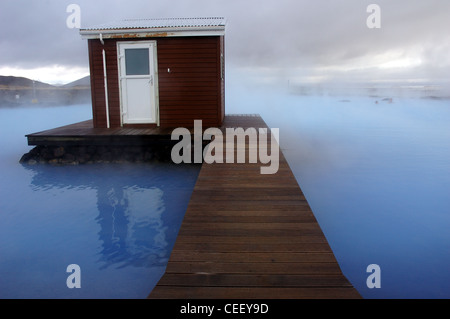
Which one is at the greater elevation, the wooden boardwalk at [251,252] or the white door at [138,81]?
the white door at [138,81]

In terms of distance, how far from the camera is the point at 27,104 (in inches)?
1943

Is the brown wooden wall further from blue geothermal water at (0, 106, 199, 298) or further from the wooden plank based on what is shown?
the wooden plank

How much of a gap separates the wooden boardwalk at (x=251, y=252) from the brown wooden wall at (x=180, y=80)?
5.04 metres

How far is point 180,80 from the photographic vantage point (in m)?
9.17

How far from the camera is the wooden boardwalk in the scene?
7.84 ft

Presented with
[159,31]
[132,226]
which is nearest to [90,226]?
[132,226]

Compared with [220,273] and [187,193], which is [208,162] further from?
[220,273]

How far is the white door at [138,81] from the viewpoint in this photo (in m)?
9.13

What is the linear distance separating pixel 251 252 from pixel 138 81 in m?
7.49

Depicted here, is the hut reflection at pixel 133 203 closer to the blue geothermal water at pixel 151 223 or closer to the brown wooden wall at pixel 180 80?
the blue geothermal water at pixel 151 223

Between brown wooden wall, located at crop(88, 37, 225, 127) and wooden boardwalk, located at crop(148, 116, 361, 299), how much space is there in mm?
5042

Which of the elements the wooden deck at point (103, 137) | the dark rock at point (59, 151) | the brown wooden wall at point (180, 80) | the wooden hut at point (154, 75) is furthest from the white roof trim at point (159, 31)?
the dark rock at point (59, 151)

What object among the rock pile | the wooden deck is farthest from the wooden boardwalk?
the rock pile

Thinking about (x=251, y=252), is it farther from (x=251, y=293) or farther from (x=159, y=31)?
(x=159, y=31)
